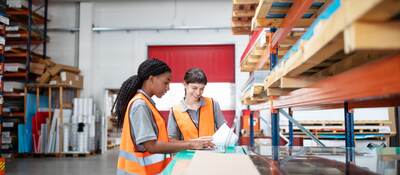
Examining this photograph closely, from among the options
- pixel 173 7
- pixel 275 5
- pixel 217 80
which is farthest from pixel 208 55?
pixel 275 5

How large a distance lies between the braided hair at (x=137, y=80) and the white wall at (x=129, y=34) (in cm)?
925

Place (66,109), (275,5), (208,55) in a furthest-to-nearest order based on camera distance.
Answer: (208,55)
(66,109)
(275,5)

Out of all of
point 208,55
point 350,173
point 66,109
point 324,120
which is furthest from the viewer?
point 208,55

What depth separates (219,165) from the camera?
7.20 feet

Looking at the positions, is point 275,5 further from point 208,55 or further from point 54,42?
point 54,42

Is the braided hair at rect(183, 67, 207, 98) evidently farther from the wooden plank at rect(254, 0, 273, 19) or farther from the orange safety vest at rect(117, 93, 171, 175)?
the orange safety vest at rect(117, 93, 171, 175)

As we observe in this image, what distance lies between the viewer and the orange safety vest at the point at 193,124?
357cm

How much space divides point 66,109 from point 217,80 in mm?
4745

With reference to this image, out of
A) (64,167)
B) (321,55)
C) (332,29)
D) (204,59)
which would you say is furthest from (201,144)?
(204,59)

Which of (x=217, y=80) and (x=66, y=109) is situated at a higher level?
→ (x=217, y=80)

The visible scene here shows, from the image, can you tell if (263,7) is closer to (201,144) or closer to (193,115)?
(201,144)

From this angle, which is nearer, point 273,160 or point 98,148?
point 273,160

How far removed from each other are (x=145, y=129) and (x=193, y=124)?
4.45 feet

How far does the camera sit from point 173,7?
12055mm
